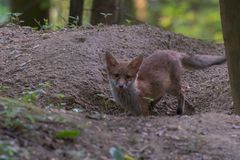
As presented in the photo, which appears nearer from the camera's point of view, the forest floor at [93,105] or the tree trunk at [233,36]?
the forest floor at [93,105]

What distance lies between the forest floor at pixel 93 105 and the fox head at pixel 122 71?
54cm

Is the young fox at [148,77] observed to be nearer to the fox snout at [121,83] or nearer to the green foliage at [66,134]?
Answer: the fox snout at [121,83]

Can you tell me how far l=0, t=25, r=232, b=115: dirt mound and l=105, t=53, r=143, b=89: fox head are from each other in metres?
0.61

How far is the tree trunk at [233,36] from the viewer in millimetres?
7938

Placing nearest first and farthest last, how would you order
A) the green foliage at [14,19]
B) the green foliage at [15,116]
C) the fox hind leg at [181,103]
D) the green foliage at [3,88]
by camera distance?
the green foliage at [15,116], the green foliage at [3,88], the fox hind leg at [181,103], the green foliage at [14,19]

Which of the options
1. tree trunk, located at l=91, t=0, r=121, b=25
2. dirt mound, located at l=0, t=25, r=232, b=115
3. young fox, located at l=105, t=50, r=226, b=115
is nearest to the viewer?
young fox, located at l=105, t=50, r=226, b=115

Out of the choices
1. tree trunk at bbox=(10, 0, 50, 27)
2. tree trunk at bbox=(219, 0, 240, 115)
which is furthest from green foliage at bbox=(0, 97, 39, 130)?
tree trunk at bbox=(10, 0, 50, 27)

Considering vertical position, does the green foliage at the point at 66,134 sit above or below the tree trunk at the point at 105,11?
below

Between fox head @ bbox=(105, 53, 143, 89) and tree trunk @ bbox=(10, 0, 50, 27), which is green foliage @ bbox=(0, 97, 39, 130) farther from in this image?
tree trunk @ bbox=(10, 0, 50, 27)

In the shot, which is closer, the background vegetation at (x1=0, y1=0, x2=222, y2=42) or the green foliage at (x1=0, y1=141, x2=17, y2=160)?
the green foliage at (x1=0, y1=141, x2=17, y2=160)

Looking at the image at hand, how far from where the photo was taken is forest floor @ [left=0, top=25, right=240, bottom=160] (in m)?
5.73

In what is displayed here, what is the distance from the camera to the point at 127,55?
413 inches

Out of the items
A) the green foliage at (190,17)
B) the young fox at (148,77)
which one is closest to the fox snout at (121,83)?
the young fox at (148,77)

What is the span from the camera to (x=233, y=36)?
805 cm
